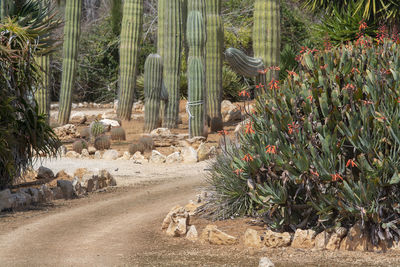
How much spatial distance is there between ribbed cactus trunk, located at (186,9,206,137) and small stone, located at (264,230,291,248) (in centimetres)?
926

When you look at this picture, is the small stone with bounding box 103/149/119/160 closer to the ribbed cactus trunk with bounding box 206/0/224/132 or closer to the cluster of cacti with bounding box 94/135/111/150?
the cluster of cacti with bounding box 94/135/111/150

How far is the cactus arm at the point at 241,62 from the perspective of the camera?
14156 millimetres

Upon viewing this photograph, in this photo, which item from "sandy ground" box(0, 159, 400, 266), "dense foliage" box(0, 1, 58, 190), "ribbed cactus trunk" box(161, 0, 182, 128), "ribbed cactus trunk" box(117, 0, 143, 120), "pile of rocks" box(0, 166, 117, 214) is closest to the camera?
"sandy ground" box(0, 159, 400, 266)

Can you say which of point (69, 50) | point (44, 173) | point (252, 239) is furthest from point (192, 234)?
point (69, 50)

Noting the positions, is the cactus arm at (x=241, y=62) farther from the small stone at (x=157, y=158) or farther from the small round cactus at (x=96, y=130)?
the small round cactus at (x=96, y=130)

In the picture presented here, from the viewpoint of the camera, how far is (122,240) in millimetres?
7109

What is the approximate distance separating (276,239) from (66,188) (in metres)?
4.34

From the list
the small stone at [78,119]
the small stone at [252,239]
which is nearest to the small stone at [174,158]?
the small stone at [252,239]

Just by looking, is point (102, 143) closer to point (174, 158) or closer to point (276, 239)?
point (174, 158)

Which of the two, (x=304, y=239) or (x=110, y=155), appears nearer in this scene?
(x=304, y=239)

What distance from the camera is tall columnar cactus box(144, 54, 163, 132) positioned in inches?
671

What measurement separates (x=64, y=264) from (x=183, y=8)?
14.3 m

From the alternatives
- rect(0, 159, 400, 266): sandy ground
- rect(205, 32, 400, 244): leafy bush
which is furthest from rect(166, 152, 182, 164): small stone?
rect(205, 32, 400, 244): leafy bush

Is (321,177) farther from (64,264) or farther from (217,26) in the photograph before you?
(217,26)
